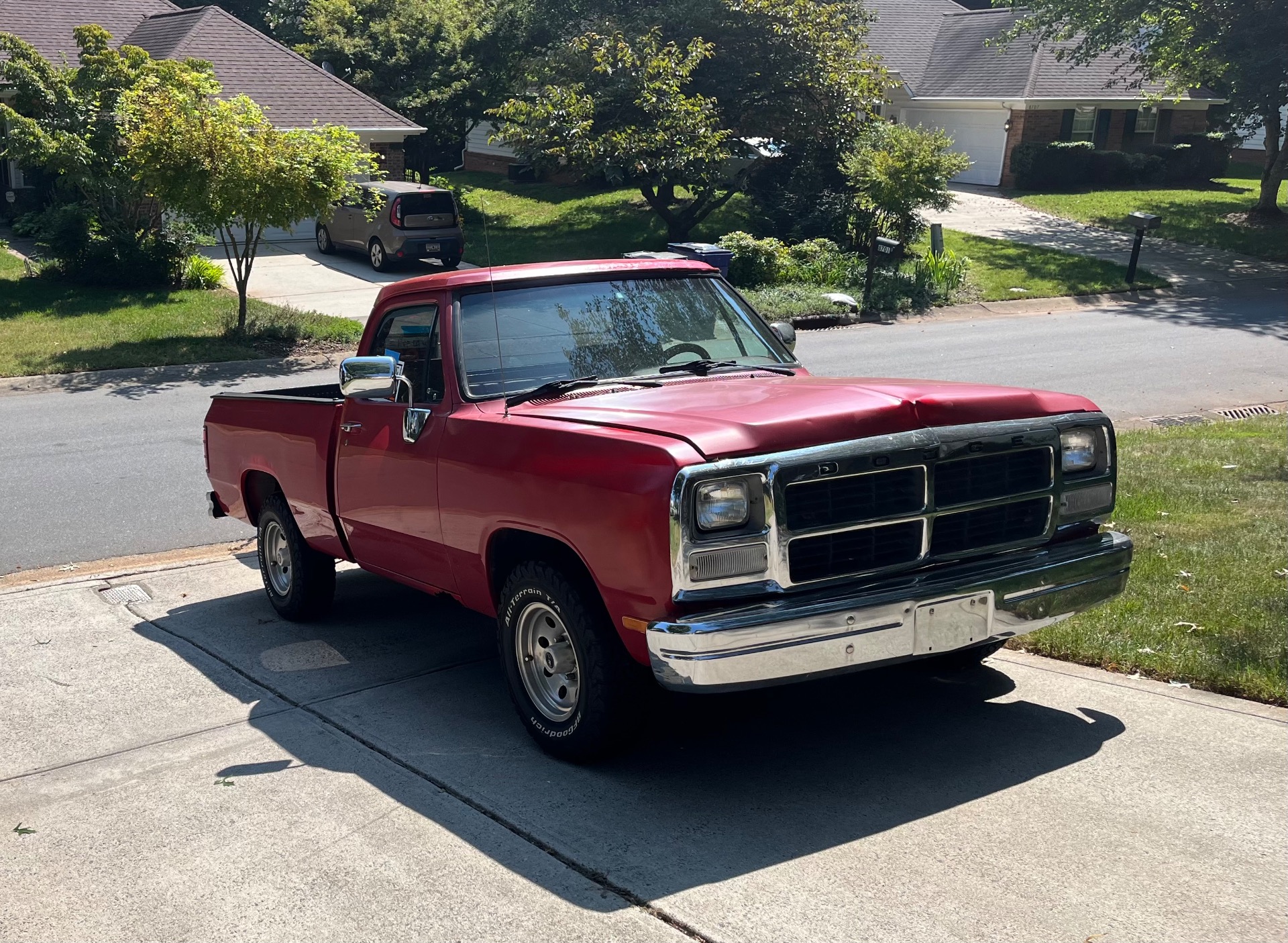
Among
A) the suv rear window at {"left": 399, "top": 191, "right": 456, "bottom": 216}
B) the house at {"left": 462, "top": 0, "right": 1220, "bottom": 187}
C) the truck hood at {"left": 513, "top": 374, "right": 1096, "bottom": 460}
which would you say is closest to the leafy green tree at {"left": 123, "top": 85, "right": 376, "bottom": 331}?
the suv rear window at {"left": 399, "top": 191, "right": 456, "bottom": 216}

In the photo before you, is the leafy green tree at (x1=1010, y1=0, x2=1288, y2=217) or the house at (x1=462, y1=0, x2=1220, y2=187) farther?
the house at (x1=462, y1=0, x2=1220, y2=187)

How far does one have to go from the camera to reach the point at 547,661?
16.8 feet

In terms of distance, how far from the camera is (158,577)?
8500mm

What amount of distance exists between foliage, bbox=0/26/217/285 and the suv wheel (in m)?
5.10

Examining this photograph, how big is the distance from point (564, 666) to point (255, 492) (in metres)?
3.43

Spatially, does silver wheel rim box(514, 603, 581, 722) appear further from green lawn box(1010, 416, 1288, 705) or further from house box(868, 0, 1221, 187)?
house box(868, 0, 1221, 187)

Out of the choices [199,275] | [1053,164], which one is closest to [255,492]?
[199,275]

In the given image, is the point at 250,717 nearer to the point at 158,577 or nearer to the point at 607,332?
the point at 607,332

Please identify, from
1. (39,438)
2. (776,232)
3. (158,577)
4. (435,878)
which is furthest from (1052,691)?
(776,232)

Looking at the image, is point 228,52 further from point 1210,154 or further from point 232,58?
point 1210,154

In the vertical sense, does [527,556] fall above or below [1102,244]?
below

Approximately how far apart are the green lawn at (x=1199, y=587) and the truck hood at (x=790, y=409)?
4.71 feet

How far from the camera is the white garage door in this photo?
43.3 meters

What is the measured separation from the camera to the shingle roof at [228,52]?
102 ft
